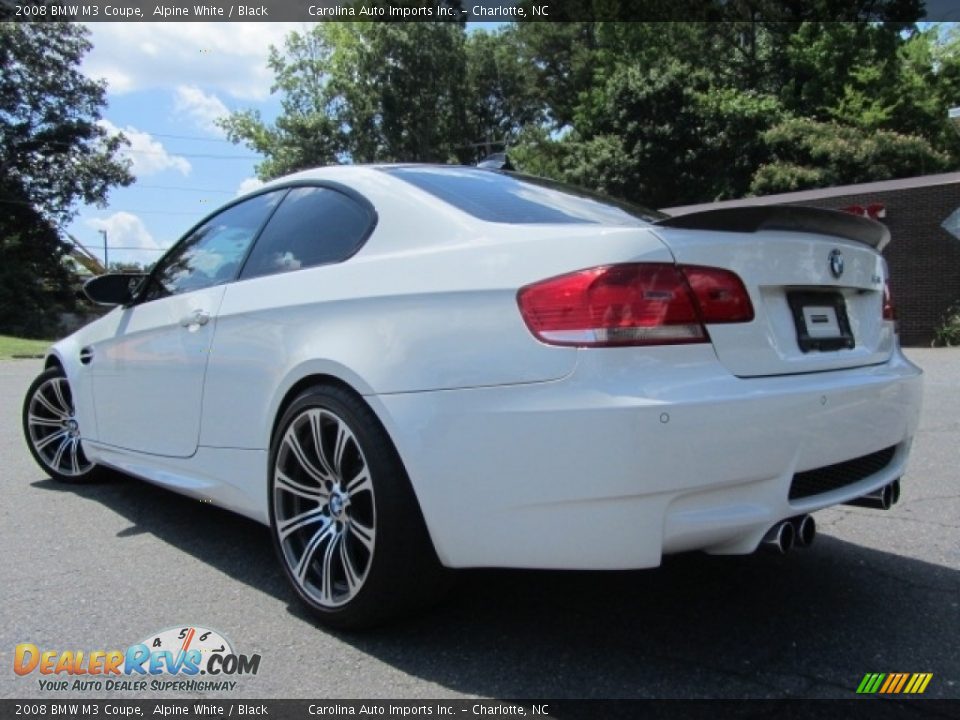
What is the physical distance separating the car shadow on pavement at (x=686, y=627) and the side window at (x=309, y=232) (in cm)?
125

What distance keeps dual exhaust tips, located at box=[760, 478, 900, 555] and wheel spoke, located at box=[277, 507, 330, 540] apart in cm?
145

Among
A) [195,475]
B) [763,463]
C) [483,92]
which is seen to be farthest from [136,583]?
[483,92]

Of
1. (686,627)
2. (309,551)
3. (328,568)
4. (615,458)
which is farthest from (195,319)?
(686,627)

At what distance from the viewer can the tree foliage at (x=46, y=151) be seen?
34250mm

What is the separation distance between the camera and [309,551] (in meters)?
2.81

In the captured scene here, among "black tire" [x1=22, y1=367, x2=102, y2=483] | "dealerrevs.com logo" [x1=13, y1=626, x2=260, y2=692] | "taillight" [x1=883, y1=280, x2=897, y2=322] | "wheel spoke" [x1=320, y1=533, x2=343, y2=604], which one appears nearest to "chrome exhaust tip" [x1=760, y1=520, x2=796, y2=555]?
"taillight" [x1=883, y1=280, x2=897, y2=322]

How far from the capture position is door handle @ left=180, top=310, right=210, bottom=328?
338cm

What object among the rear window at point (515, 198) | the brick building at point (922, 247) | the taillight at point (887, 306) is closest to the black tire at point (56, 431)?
the rear window at point (515, 198)

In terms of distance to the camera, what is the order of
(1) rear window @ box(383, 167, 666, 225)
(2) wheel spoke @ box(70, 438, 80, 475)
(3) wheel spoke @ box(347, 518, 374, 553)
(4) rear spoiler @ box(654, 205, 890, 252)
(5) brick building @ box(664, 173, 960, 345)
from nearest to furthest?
1. (4) rear spoiler @ box(654, 205, 890, 252)
2. (3) wheel spoke @ box(347, 518, 374, 553)
3. (1) rear window @ box(383, 167, 666, 225)
4. (2) wheel spoke @ box(70, 438, 80, 475)
5. (5) brick building @ box(664, 173, 960, 345)

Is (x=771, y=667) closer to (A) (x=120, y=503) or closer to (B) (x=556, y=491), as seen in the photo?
(B) (x=556, y=491)

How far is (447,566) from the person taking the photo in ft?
7.92

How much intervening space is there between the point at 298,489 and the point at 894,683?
6.46 ft

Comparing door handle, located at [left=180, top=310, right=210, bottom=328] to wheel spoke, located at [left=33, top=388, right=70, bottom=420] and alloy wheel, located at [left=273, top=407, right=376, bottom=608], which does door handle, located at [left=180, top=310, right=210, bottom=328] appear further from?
wheel spoke, located at [left=33, top=388, right=70, bottom=420]

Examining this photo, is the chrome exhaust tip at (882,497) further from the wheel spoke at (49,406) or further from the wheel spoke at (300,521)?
the wheel spoke at (49,406)
